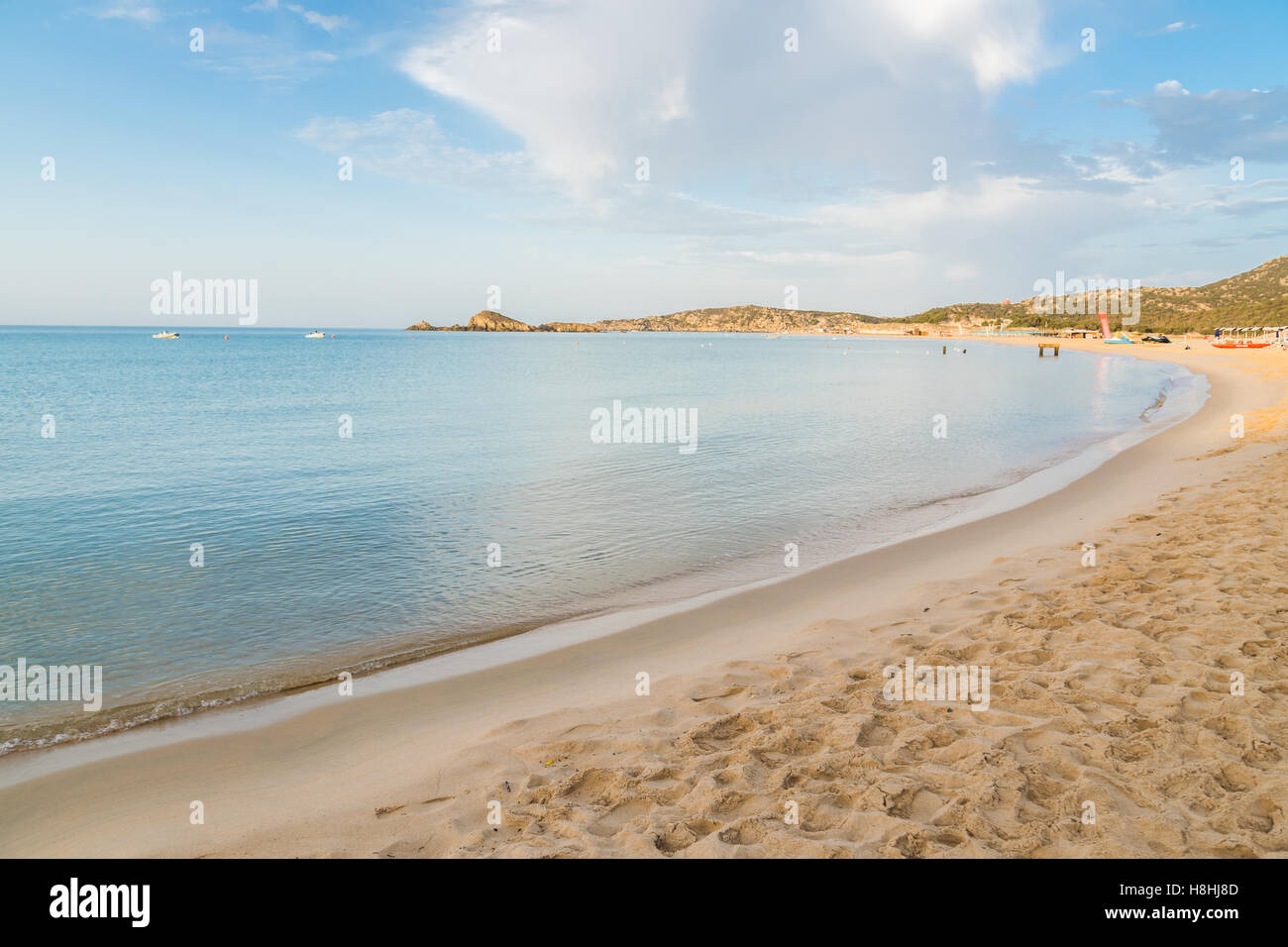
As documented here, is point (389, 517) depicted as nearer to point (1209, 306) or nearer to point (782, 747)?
point (782, 747)

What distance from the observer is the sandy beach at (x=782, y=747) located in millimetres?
4234

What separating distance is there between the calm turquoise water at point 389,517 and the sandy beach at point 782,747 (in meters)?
1.45

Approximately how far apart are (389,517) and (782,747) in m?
11.6

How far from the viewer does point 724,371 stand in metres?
72.1

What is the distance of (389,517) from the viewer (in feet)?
48.8

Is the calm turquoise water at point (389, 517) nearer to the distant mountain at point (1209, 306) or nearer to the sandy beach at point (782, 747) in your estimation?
the sandy beach at point (782, 747)

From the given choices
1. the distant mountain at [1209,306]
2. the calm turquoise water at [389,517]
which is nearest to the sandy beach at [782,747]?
the calm turquoise water at [389,517]

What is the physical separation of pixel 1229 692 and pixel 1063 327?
611 ft

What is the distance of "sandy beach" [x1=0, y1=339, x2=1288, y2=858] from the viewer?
4.23 m

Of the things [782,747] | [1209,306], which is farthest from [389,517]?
[1209,306]

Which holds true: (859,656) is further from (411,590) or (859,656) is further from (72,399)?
(72,399)

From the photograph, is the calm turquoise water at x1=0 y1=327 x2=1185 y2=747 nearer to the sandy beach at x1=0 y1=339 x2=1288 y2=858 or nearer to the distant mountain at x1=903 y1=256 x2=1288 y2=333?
the sandy beach at x1=0 y1=339 x2=1288 y2=858

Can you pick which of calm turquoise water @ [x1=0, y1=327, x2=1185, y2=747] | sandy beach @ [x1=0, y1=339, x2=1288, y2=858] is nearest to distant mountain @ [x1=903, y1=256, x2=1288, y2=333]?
calm turquoise water @ [x1=0, y1=327, x2=1185, y2=747]

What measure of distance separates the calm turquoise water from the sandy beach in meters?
Answer: 1.45
